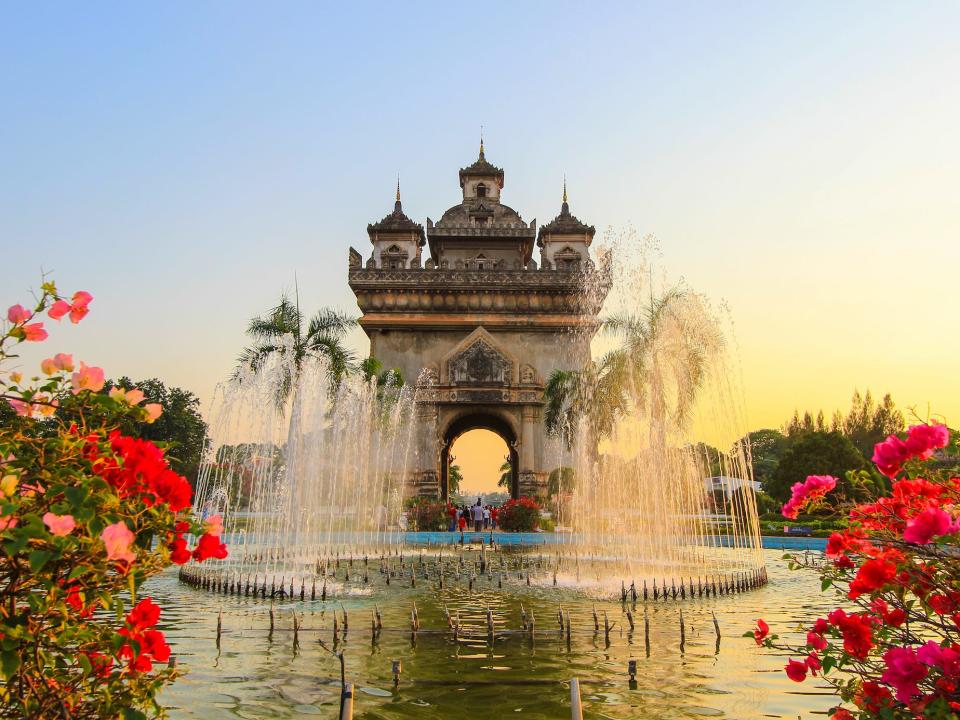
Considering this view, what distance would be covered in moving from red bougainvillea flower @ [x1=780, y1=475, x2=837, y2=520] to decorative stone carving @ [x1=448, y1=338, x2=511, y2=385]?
109 feet

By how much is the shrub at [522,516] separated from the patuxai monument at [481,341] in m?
5.09

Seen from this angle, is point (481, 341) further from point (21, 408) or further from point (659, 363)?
point (21, 408)

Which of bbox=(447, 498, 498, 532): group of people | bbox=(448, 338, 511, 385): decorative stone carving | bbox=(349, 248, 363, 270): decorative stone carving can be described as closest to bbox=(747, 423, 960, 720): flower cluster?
bbox=(447, 498, 498, 532): group of people

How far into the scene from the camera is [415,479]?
37688mm

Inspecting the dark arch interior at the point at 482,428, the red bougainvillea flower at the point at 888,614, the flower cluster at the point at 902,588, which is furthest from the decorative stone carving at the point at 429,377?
the red bougainvillea flower at the point at 888,614

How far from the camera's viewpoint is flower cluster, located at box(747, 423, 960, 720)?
3461mm

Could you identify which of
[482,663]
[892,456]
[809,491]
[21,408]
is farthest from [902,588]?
[482,663]

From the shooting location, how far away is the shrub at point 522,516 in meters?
31.9

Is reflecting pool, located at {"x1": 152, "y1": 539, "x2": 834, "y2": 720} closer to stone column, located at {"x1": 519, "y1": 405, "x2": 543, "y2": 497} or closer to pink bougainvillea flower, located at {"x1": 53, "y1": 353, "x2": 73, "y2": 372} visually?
pink bougainvillea flower, located at {"x1": 53, "y1": 353, "x2": 73, "y2": 372}

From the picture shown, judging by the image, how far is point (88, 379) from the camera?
324 centimetres

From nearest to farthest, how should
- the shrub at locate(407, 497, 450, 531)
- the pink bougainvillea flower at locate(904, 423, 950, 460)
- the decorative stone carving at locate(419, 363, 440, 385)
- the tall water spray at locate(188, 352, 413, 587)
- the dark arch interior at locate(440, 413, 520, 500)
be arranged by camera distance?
1. the pink bougainvillea flower at locate(904, 423, 950, 460)
2. the tall water spray at locate(188, 352, 413, 587)
3. the shrub at locate(407, 497, 450, 531)
4. the decorative stone carving at locate(419, 363, 440, 385)
5. the dark arch interior at locate(440, 413, 520, 500)

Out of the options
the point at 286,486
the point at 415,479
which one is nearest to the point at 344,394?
the point at 286,486

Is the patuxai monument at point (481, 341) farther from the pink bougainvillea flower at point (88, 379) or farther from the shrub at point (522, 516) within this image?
the pink bougainvillea flower at point (88, 379)

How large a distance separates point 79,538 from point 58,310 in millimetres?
1335
